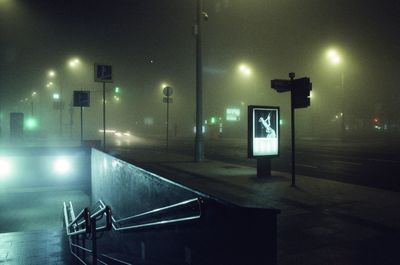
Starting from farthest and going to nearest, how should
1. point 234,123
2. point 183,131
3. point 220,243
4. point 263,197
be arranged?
point 183,131
point 234,123
point 263,197
point 220,243

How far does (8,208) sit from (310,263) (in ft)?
78.5

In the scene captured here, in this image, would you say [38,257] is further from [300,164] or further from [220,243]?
[300,164]

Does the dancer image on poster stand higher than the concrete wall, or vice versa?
the dancer image on poster

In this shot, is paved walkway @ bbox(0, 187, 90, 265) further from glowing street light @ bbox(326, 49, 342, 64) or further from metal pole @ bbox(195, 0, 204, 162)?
glowing street light @ bbox(326, 49, 342, 64)

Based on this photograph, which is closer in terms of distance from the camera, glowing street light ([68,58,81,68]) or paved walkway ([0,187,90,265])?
paved walkway ([0,187,90,265])

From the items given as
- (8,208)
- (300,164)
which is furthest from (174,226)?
(8,208)

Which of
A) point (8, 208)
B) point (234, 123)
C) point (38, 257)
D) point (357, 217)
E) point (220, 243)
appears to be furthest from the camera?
point (234, 123)

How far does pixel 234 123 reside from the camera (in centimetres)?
6850

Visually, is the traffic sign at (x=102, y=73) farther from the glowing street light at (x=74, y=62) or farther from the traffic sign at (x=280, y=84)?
the glowing street light at (x=74, y=62)

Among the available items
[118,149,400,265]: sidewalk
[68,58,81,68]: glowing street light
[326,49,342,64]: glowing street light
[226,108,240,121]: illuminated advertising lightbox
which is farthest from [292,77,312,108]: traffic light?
[226,108,240,121]: illuminated advertising lightbox

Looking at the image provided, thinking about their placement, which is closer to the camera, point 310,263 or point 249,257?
point 249,257

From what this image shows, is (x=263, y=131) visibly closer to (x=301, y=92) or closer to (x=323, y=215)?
(x=301, y=92)

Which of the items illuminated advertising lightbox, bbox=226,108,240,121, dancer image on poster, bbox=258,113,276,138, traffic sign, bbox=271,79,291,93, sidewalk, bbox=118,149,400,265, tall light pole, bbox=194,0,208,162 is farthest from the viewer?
illuminated advertising lightbox, bbox=226,108,240,121

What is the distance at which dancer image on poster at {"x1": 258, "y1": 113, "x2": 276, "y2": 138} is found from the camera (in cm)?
1272
